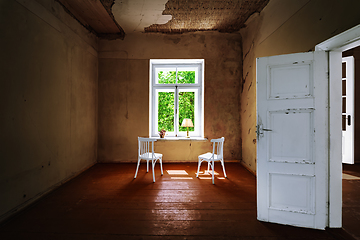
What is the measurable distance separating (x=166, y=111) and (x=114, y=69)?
1.70 m

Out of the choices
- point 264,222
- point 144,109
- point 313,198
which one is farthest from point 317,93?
point 144,109

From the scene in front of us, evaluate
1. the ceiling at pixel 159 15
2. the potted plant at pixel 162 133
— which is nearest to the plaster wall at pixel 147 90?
the potted plant at pixel 162 133

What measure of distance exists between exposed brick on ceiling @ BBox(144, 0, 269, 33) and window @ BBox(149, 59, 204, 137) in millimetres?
866

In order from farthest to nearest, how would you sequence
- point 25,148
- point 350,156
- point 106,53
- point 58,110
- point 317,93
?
1. point 106,53
2. point 350,156
3. point 58,110
4. point 25,148
5. point 317,93

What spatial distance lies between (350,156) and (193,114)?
3.76 meters

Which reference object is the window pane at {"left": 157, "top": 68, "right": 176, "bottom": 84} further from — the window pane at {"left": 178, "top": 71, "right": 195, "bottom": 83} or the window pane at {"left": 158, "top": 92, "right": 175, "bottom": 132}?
the window pane at {"left": 158, "top": 92, "right": 175, "bottom": 132}

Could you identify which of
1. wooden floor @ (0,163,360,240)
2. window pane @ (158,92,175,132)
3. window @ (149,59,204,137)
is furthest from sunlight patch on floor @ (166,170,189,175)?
window pane @ (158,92,175,132)

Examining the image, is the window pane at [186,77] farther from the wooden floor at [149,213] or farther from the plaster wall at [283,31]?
the wooden floor at [149,213]

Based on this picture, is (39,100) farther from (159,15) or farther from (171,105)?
(171,105)

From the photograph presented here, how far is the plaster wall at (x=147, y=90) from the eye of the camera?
4.72 metres

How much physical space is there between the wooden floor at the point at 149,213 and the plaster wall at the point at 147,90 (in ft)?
4.27

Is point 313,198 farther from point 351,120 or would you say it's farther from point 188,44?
point 188,44

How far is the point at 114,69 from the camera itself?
15.5 ft

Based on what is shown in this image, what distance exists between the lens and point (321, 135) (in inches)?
76.8
